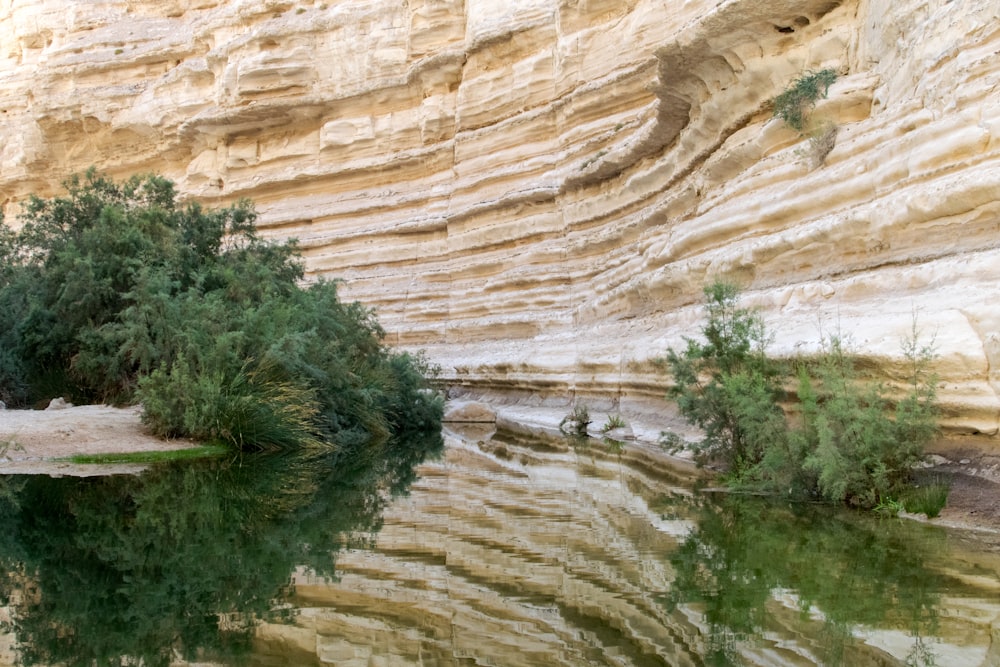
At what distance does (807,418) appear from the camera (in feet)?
24.9

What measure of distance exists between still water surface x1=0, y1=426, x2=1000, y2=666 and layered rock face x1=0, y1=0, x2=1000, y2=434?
2.52m

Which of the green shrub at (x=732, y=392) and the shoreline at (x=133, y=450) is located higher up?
the green shrub at (x=732, y=392)

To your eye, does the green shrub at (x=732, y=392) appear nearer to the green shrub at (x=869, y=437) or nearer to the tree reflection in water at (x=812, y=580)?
the green shrub at (x=869, y=437)

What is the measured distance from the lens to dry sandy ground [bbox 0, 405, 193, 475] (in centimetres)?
948

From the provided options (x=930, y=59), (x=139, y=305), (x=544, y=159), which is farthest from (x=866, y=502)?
(x=544, y=159)

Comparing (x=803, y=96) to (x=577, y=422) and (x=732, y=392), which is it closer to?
(x=732, y=392)

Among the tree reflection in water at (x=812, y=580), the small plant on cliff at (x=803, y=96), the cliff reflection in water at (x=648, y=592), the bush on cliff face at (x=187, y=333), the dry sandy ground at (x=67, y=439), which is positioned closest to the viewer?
the cliff reflection in water at (x=648, y=592)

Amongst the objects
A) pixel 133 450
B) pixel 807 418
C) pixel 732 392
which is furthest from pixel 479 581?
pixel 133 450

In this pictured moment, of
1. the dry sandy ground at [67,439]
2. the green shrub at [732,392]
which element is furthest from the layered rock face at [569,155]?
the dry sandy ground at [67,439]

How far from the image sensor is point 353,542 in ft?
19.2

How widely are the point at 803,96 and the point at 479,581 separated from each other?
951cm

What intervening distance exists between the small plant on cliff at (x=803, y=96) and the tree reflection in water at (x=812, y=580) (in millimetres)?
6973

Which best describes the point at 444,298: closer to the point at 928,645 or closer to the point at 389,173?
the point at 389,173

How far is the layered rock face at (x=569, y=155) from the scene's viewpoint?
903 centimetres
